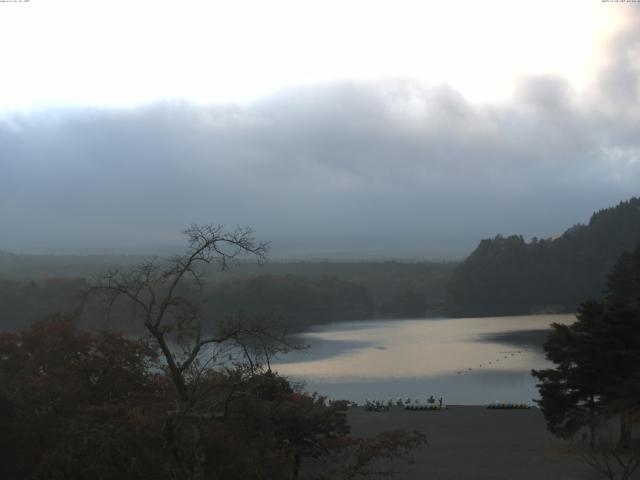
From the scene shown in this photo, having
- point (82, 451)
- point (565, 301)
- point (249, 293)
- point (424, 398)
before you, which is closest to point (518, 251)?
point (565, 301)

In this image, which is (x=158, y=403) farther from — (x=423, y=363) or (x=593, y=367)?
(x=423, y=363)

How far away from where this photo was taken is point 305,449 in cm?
1559

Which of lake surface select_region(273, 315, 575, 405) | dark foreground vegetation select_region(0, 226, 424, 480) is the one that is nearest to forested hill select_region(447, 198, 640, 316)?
lake surface select_region(273, 315, 575, 405)

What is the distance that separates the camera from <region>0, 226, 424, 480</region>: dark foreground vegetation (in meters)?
8.18

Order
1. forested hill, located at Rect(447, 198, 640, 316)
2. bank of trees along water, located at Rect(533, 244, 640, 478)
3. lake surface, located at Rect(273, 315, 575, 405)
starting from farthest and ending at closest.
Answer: forested hill, located at Rect(447, 198, 640, 316) → lake surface, located at Rect(273, 315, 575, 405) → bank of trees along water, located at Rect(533, 244, 640, 478)

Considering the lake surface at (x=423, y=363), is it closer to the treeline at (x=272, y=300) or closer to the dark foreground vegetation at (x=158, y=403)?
the dark foreground vegetation at (x=158, y=403)

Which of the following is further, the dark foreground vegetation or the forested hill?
the forested hill

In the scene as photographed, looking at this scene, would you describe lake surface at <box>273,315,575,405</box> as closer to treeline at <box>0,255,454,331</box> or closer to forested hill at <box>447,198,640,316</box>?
treeline at <box>0,255,454,331</box>

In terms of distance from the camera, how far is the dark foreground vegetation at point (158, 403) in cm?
818

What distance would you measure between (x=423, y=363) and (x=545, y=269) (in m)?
82.6

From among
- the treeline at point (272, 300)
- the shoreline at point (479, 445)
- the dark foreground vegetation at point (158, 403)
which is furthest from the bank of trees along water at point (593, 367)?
the treeline at point (272, 300)

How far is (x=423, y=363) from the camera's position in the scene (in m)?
54.1

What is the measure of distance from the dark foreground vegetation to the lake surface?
39.1ft

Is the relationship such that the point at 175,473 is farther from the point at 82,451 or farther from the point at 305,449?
the point at 305,449
